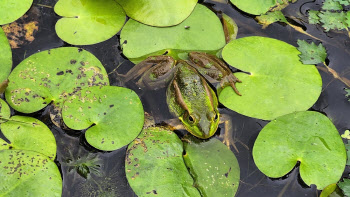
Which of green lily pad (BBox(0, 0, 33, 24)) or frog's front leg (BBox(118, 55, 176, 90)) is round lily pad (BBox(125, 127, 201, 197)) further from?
green lily pad (BBox(0, 0, 33, 24))

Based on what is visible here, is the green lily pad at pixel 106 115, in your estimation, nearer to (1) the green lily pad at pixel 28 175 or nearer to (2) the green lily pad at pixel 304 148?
(1) the green lily pad at pixel 28 175

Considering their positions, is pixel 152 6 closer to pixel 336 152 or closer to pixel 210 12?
pixel 210 12

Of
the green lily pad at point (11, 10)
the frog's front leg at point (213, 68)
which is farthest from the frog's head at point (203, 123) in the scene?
the green lily pad at point (11, 10)

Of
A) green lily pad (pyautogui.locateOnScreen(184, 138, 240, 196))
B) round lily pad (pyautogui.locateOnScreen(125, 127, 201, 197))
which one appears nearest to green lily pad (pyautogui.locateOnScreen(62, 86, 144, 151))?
round lily pad (pyautogui.locateOnScreen(125, 127, 201, 197))

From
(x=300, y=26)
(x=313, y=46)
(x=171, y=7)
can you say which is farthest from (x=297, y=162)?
(x=171, y=7)

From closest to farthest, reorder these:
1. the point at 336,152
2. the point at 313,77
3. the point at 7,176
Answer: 1. the point at 7,176
2. the point at 336,152
3. the point at 313,77
